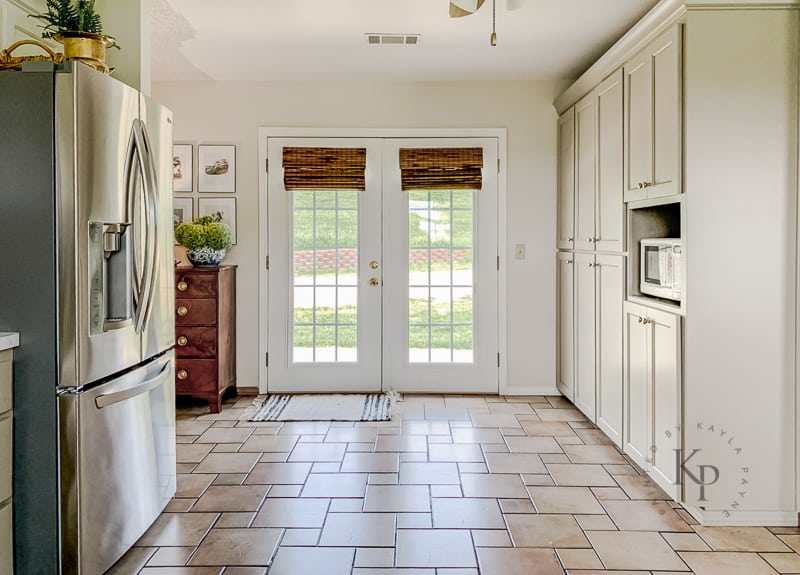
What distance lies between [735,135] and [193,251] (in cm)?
341

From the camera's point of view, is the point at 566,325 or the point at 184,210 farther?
the point at 184,210

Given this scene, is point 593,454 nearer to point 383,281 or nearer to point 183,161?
point 383,281

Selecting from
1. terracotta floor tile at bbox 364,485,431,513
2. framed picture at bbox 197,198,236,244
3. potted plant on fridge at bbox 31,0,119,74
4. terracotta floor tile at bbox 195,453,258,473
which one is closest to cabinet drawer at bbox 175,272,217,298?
framed picture at bbox 197,198,236,244

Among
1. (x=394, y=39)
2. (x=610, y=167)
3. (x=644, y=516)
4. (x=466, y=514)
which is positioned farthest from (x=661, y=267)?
(x=394, y=39)

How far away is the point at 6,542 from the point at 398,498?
5.02 feet

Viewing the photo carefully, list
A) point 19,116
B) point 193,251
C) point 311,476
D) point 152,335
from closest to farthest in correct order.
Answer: point 19,116, point 152,335, point 311,476, point 193,251

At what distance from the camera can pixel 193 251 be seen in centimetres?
446

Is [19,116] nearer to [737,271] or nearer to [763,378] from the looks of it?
[737,271]

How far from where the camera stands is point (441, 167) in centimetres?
481

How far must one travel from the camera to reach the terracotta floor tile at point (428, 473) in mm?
3100

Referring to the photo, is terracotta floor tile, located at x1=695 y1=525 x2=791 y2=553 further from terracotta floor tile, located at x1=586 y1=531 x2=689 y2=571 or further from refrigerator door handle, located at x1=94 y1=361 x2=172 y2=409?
refrigerator door handle, located at x1=94 y1=361 x2=172 y2=409

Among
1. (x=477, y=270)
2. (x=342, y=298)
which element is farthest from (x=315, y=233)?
(x=477, y=270)

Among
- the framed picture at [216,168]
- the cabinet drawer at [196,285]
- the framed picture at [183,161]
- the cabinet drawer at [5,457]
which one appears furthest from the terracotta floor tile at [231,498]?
the framed picture at [183,161]

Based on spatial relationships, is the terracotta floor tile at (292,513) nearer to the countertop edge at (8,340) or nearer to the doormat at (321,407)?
the countertop edge at (8,340)
